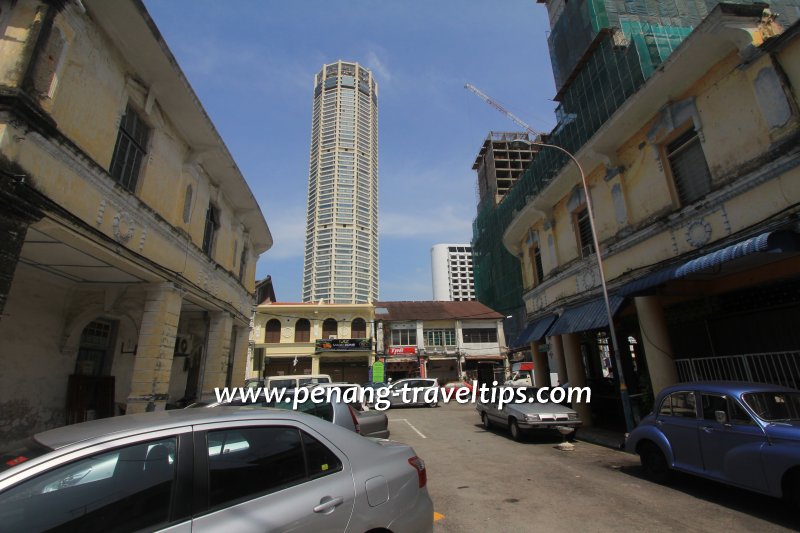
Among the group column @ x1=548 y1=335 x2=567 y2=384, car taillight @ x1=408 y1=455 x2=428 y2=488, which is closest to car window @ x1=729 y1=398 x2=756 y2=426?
car taillight @ x1=408 y1=455 x2=428 y2=488

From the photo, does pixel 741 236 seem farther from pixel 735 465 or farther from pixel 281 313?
pixel 281 313

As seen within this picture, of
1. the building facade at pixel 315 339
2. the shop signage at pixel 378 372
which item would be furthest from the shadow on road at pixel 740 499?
the building facade at pixel 315 339

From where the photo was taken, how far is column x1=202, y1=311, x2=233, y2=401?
12641 millimetres

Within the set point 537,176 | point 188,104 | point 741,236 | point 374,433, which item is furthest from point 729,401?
point 537,176

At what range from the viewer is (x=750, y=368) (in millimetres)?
8023

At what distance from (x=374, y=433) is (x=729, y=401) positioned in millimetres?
6708

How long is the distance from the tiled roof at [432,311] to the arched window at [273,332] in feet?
28.9

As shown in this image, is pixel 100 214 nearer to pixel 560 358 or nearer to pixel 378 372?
pixel 560 358

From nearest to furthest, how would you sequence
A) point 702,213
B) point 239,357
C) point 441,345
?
point 702,213, point 239,357, point 441,345

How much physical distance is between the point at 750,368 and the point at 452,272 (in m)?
132

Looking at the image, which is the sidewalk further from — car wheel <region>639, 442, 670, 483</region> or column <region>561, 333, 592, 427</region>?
car wheel <region>639, 442, 670, 483</region>

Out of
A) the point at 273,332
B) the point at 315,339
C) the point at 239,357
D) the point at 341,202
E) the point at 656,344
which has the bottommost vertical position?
the point at 656,344

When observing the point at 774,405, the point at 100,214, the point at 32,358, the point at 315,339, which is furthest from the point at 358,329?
the point at 774,405

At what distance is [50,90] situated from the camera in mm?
5688
